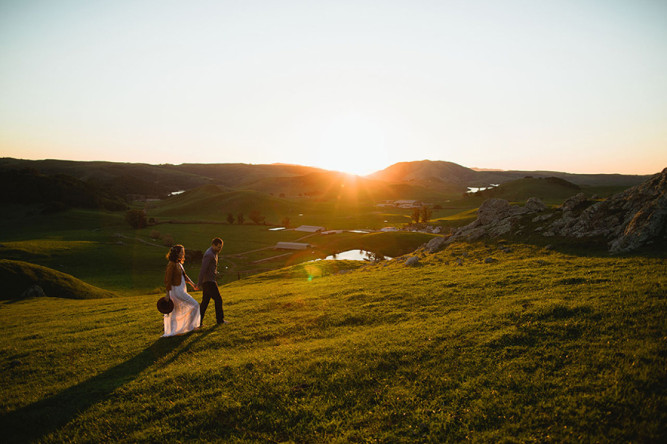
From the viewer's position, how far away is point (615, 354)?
35.0 feet

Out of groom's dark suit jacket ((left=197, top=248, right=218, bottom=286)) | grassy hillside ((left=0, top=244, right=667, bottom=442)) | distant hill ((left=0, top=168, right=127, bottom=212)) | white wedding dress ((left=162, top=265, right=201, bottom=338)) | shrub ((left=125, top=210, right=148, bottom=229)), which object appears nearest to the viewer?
grassy hillside ((left=0, top=244, right=667, bottom=442))

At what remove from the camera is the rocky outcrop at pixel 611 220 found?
22656 mm

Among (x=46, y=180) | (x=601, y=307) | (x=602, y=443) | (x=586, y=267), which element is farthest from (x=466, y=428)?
(x=46, y=180)

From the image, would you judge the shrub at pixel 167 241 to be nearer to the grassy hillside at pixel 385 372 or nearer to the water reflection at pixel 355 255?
the water reflection at pixel 355 255

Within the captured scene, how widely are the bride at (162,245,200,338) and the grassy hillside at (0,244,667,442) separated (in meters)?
0.84

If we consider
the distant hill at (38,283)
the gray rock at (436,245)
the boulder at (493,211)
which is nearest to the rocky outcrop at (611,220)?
the gray rock at (436,245)

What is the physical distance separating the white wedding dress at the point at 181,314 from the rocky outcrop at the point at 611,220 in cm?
2999

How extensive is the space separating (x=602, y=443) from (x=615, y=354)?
14.8 ft

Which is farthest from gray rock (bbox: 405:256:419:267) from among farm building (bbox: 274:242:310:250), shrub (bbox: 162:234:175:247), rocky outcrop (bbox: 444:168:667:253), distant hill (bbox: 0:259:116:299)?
shrub (bbox: 162:234:175:247)

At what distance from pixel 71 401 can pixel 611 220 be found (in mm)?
38458

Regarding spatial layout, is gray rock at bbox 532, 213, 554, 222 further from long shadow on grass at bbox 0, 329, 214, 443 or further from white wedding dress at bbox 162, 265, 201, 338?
long shadow on grass at bbox 0, 329, 214, 443

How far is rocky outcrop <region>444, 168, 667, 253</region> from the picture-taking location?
22.7 m

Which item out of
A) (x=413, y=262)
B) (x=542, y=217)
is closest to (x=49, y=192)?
Answer: (x=413, y=262)

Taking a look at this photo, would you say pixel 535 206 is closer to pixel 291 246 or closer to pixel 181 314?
pixel 181 314
